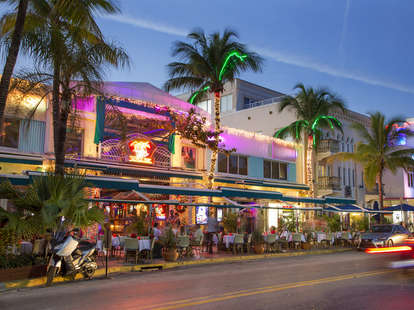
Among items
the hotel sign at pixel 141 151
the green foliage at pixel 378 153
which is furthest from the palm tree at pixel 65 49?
the green foliage at pixel 378 153

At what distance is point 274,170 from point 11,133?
19.5 m

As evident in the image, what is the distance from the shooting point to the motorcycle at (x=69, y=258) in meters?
11.7

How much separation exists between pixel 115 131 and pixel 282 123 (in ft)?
57.5

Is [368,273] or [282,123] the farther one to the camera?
[282,123]

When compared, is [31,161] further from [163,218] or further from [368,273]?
[368,273]

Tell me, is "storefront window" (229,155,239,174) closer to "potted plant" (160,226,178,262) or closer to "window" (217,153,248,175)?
"window" (217,153,248,175)

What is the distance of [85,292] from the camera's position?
34.3 feet

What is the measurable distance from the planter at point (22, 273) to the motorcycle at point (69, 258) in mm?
448

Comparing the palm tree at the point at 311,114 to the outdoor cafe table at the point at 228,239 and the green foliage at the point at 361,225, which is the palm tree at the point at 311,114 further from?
the outdoor cafe table at the point at 228,239

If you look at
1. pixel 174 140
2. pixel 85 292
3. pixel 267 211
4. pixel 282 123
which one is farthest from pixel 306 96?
pixel 85 292

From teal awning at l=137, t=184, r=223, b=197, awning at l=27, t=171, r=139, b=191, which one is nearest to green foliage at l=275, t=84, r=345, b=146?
teal awning at l=137, t=184, r=223, b=197

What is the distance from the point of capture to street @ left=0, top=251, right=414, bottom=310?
860 centimetres

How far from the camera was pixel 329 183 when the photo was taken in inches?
1414

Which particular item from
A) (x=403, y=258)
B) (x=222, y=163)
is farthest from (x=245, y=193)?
(x=403, y=258)
